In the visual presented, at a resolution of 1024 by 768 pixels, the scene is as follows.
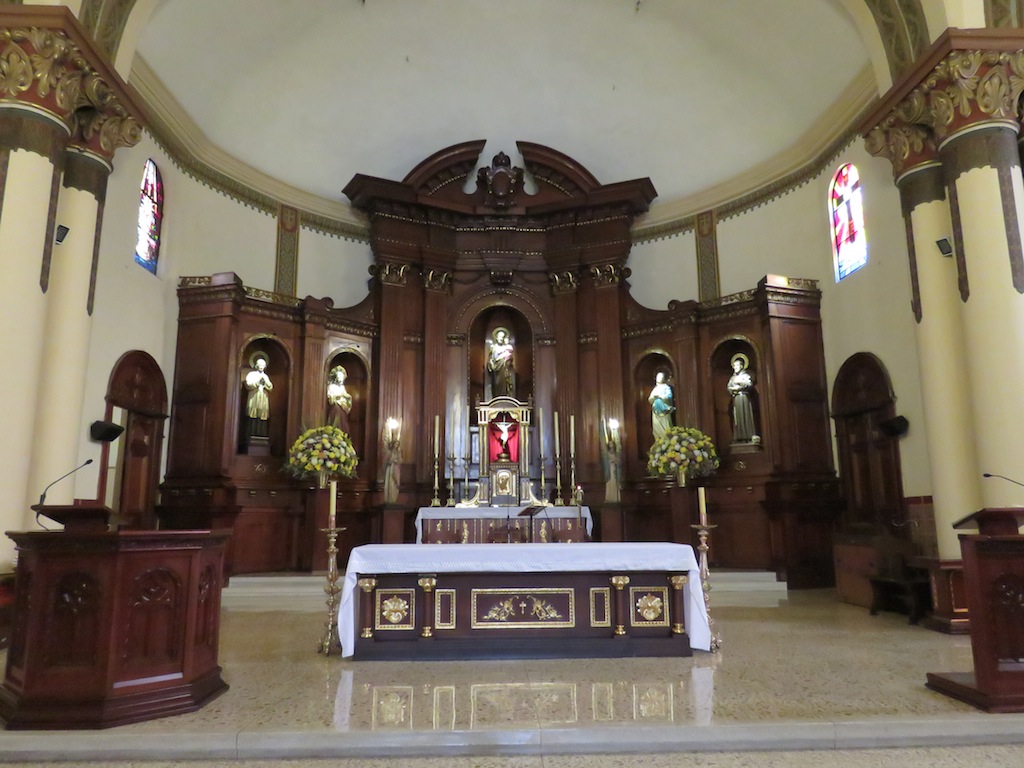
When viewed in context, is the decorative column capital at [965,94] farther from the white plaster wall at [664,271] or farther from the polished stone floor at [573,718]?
the white plaster wall at [664,271]

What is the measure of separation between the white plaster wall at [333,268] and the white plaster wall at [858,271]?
6.87 meters

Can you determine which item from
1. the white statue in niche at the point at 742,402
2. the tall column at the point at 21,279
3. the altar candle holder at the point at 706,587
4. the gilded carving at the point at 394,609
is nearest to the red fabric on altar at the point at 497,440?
the white statue in niche at the point at 742,402

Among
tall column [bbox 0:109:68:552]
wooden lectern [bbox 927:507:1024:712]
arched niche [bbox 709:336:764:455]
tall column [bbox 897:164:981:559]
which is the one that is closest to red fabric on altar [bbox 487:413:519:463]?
arched niche [bbox 709:336:764:455]

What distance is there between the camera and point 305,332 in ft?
41.3

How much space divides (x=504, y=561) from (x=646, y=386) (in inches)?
321

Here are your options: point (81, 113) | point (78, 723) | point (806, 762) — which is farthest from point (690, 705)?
point (81, 113)

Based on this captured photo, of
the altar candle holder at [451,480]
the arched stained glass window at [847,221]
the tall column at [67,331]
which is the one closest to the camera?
the tall column at [67,331]

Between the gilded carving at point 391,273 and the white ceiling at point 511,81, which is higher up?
the white ceiling at point 511,81

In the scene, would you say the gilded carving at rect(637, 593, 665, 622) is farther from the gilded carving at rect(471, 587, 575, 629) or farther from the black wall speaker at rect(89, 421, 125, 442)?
the black wall speaker at rect(89, 421, 125, 442)

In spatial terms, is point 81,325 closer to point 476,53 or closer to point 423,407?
point 423,407

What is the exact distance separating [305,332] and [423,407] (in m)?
2.49

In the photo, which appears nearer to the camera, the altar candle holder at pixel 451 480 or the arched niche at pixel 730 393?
the altar candle holder at pixel 451 480

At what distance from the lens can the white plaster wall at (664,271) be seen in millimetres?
14164

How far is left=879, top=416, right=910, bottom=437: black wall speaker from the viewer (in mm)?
Answer: 9828
